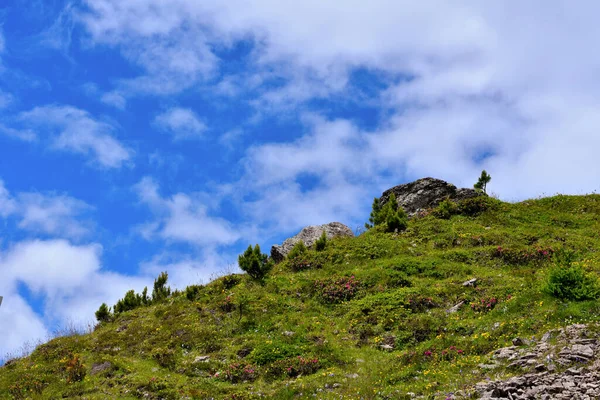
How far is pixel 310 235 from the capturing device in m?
42.0

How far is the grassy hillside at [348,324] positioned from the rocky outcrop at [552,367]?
755mm

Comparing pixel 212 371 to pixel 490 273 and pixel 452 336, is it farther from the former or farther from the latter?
pixel 490 273

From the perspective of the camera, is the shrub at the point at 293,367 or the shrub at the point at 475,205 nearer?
the shrub at the point at 293,367

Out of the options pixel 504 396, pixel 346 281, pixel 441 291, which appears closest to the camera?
pixel 504 396

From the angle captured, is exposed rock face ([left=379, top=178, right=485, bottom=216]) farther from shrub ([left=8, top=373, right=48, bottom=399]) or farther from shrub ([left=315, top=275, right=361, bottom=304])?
shrub ([left=8, top=373, right=48, bottom=399])

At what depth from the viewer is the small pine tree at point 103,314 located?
3180cm

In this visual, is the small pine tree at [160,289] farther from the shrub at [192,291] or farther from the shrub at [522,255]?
the shrub at [522,255]

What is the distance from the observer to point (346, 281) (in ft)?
95.8

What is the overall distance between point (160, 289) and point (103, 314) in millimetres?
4196

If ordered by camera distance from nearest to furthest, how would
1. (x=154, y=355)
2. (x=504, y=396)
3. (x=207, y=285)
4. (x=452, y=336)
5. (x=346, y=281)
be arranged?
(x=504, y=396) → (x=452, y=336) → (x=154, y=355) → (x=346, y=281) → (x=207, y=285)

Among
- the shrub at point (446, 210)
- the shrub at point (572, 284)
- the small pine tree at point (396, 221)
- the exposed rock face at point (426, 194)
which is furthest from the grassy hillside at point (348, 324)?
the exposed rock face at point (426, 194)

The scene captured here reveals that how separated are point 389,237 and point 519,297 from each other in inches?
587

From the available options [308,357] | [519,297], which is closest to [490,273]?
[519,297]

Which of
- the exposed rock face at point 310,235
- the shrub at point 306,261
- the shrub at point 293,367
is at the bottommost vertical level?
the shrub at point 293,367
